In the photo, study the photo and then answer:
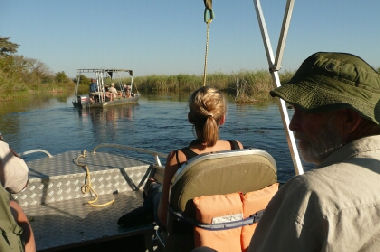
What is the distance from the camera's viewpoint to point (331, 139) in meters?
1.04

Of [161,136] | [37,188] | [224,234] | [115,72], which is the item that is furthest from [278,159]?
[115,72]

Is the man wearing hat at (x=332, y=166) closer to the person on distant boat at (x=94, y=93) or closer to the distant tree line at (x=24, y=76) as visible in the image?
the person on distant boat at (x=94, y=93)

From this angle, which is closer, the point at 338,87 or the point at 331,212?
the point at 331,212

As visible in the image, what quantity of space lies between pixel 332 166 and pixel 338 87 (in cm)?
31

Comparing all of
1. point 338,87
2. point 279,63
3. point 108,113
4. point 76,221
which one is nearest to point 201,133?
point 279,63

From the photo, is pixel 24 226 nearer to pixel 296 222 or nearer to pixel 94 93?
pixel 296 222

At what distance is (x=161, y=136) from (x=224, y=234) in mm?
11651

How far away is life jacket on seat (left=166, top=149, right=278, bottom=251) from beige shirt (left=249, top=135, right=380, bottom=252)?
2.94 feet

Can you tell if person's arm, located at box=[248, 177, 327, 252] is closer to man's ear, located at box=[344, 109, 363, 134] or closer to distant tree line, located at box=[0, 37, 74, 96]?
Result: man's ear, located at box=[344, 109, 363, 134]

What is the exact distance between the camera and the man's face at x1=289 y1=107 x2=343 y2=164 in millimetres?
1033

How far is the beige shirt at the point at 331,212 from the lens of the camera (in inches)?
29.5

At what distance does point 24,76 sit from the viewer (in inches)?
1976

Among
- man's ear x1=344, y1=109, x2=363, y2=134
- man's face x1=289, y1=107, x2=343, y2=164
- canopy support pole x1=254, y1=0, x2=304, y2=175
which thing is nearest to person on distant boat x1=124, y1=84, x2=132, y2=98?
canopy support pole x1=254, y1=0, x2=304, y2=175

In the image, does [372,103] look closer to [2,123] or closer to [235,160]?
[235,160]
